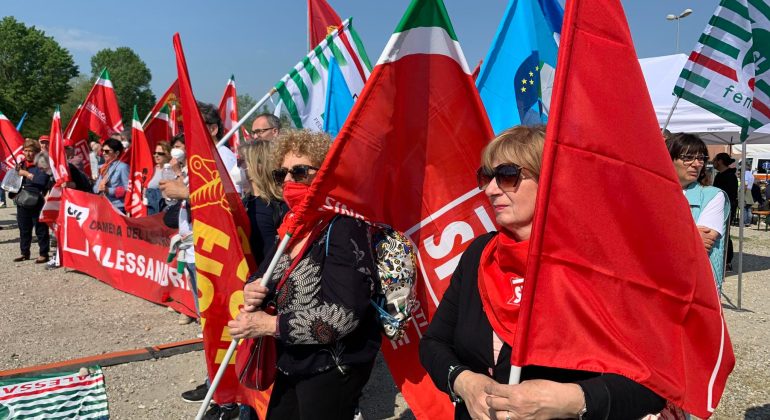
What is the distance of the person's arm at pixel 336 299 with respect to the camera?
205 cm

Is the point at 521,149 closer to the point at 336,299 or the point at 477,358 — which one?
the point at 477,358

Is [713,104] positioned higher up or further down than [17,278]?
higher up

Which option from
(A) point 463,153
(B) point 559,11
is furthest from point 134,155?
(A) point 463,153

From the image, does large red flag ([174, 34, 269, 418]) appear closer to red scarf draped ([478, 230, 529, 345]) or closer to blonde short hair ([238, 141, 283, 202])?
blonde short hair ([238, 141, 283, 202])

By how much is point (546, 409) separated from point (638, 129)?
79 centimetres

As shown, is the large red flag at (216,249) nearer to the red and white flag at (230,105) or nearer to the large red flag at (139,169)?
the large red flag at (139,169)

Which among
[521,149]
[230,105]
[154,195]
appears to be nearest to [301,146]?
[521,149]

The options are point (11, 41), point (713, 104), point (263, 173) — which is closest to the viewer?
point (263, 173)

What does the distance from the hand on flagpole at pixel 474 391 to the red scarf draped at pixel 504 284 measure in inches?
5.6

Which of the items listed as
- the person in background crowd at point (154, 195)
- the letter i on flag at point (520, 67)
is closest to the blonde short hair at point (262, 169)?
the letter i on flag at point (520, 67)

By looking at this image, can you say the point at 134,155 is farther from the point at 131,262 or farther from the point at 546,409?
the point at 546,409

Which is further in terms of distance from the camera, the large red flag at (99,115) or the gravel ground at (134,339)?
the large red flag at (99,115)

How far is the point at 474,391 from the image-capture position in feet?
5.09

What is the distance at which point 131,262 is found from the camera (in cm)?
695
